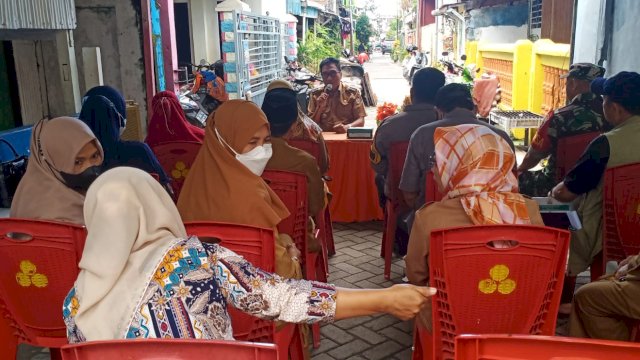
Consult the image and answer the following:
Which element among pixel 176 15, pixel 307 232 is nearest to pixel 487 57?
pixel 176 15

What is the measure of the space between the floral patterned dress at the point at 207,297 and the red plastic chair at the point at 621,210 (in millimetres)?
1833

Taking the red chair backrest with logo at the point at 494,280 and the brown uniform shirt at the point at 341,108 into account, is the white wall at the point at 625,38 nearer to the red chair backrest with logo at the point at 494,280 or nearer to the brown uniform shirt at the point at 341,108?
the brown uniform shirt at the point at 341,108

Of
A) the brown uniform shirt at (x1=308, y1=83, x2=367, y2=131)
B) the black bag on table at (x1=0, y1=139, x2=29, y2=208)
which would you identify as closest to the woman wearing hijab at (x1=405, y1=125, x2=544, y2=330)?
the brown uniform shirt at (x1=308, y1=83, x2=367, y2=131)

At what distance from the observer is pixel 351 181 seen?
520cm

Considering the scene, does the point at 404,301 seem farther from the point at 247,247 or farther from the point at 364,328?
the point at 364,328

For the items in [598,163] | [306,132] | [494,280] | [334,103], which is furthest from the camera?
[334,103]

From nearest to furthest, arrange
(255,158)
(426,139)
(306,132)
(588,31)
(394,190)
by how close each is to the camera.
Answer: (255,158) → (426,139) → (394,190) → (306,132) → (588,31)

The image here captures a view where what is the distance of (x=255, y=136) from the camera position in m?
2.47

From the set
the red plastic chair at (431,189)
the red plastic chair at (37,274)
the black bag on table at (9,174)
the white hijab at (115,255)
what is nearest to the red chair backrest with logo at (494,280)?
the white hijab at (115,255)

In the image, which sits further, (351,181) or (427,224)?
(351,181)

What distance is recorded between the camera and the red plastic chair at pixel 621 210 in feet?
9.04

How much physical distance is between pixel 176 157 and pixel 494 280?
9.28 feet

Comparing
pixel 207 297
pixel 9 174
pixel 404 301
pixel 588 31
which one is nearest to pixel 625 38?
pixel 588 31

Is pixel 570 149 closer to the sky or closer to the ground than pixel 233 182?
closer to the ground
